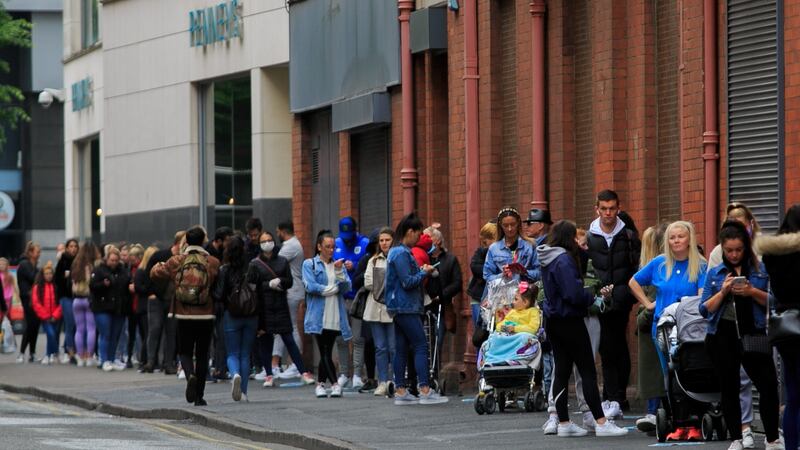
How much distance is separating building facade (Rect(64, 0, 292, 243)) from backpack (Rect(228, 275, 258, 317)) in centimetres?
1055

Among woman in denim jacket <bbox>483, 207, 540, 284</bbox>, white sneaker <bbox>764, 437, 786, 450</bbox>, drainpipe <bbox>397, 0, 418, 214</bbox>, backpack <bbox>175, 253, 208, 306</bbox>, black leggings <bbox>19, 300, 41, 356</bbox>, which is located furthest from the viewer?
black leggings <bbox>19, 300, 41, 356</bbox>

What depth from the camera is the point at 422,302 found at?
63.3ft

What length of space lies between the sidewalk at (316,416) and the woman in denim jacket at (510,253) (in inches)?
49.8

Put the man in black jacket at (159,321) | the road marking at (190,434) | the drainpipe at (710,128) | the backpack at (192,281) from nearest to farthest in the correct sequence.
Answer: the road marking at (190,434) → the drainpipe at (710,128) → the backpack at (192,281) → the man in black jacket at (159,321)

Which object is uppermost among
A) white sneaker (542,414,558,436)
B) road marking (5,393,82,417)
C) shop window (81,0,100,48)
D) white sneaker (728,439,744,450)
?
shop window (81,0,100,48)

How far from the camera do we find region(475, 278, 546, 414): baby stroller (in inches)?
695

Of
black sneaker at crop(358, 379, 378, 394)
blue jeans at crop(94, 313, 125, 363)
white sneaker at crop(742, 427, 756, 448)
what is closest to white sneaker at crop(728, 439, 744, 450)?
white sneaker at crop(742, 427, 756, 448)

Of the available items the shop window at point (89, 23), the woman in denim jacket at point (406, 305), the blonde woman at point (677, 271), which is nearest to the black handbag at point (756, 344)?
the blonde woman at point (677, 271)

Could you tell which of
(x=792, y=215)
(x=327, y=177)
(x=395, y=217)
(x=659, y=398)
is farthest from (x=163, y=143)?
(x=792, y=215)

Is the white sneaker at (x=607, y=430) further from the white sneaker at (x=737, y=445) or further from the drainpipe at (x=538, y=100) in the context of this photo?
the drainpipe at (x=538, y=100)

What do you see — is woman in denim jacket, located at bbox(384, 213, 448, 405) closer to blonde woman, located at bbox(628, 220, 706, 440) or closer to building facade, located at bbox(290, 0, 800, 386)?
building facade, located at bbox(290, 0, 800, 386)

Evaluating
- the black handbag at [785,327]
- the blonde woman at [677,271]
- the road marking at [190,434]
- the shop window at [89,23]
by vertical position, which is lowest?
the road marking at [190,434]

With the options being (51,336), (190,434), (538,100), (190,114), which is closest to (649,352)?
(190,434)

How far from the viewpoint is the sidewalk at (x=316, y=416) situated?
15.8 meters
